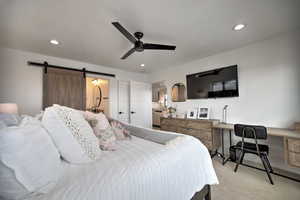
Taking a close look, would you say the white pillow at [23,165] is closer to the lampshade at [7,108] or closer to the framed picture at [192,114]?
the lampshade at [7,108]

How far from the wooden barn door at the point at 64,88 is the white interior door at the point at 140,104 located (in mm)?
1497

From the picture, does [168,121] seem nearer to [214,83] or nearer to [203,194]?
[214,83]

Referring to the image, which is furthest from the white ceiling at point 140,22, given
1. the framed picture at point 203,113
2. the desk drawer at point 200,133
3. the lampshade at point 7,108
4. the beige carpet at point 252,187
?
the beige carpet at point 252,187

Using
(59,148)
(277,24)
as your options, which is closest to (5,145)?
(59,148)

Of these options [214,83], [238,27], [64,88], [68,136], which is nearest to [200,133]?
[214,83]

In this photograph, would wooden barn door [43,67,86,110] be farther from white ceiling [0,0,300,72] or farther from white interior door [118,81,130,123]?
white interior door [118,81,130,123]

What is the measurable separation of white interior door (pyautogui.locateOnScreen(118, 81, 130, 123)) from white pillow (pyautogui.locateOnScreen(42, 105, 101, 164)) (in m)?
2.92

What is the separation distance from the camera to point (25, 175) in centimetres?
64

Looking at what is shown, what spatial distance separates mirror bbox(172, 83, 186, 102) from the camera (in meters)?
3.62

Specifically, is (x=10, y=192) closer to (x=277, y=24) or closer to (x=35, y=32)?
(x=35, y=32)

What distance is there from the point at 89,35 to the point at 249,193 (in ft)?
10.7

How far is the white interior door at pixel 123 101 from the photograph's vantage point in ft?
13.1

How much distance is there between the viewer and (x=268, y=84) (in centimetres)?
230

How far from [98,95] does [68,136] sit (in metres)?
3.67
